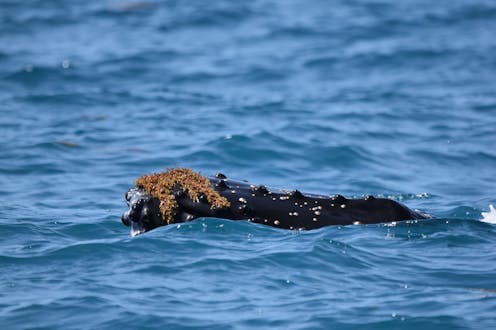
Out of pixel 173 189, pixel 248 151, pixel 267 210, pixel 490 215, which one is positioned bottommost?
pixel 490 215

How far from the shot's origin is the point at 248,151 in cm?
1354

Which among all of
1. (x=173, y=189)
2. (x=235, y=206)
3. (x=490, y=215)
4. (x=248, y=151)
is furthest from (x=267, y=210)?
(x=248, y=151)

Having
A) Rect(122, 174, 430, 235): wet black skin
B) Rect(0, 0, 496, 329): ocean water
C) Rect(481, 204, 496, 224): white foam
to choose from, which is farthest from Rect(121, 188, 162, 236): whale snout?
Rect(481, 204, 496, 224): white foam

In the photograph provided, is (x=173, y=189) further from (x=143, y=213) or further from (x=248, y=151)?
(x=248, y=151)

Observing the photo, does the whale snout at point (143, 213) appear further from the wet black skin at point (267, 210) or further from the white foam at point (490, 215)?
the white foam at point (490, 215)

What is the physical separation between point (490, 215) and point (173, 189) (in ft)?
12.8

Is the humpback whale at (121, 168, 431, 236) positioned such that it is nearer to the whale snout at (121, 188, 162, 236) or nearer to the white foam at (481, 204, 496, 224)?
the whale snout at (121, 188, 162, 236)

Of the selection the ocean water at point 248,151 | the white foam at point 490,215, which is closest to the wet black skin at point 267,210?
the ocean water at point 248,151

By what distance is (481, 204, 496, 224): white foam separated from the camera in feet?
31.4

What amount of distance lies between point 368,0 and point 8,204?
55.6ft

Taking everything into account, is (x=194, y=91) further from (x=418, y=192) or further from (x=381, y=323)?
(x=381, y=323)

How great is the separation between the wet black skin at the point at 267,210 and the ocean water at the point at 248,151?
0.13m

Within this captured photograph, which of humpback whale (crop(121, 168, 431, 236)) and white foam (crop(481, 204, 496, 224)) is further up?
humpback whale (crop(121, 168, 431, 236))

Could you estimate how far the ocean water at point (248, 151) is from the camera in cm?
730
